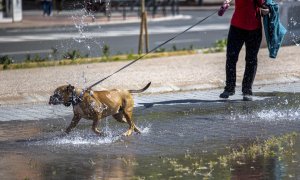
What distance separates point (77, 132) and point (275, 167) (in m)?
3.02

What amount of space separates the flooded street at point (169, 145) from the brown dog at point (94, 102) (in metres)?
0.28

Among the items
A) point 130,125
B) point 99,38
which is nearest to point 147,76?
point 130,125

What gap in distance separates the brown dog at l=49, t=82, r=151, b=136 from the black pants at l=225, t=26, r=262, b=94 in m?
3.37

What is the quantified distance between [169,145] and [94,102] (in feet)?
3.02

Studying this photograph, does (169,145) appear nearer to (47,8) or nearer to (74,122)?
(74,122)

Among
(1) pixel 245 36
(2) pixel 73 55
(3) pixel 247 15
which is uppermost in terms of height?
(3) pixel 247 15

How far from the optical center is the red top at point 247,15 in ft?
43.4

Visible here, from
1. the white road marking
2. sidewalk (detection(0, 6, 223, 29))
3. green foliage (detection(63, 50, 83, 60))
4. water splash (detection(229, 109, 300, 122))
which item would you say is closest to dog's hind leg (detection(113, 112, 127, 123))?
water splash (detection(229, 109, 300, 122))

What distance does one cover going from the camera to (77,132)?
35.9ft

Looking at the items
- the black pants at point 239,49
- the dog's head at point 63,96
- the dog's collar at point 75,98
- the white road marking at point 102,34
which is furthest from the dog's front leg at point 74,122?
the white road marking at point 102,34

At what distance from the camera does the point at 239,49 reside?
13555 mm

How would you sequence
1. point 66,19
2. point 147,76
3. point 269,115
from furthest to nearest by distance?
1. point 66,19
2. point 147,76
3. point 269,115

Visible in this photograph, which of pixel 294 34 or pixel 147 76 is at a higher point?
pixel 294 34

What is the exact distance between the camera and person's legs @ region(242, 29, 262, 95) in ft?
44.0
